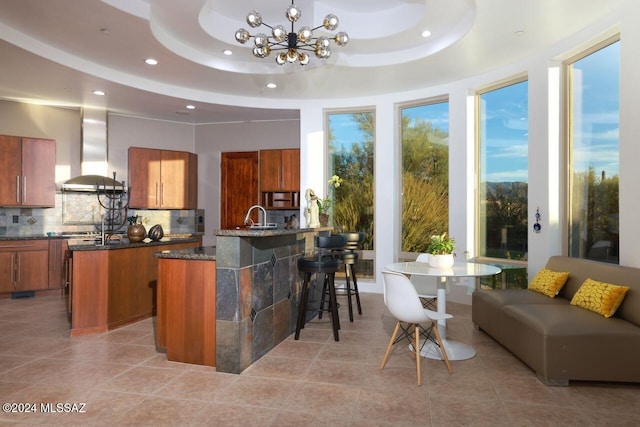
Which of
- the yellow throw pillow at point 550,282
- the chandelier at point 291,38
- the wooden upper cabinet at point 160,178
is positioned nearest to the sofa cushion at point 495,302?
the yellow throw pillow at point 550,282

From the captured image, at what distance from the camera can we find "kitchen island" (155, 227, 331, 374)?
3.25 metres

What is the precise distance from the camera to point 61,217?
22.1ft

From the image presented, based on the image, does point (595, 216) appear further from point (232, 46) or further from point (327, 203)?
point (232, 46)

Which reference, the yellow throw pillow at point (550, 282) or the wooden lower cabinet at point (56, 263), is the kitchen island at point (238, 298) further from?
the wooden lower cabinet at point (56, 263)

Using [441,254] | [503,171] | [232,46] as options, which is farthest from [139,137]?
[503,171]

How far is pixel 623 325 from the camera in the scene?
3041 mm

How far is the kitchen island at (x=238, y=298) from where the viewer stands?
128 inches

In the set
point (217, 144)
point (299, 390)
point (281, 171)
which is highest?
point (217, 144)

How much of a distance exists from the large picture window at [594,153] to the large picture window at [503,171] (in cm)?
60

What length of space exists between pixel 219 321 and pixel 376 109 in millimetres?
4428

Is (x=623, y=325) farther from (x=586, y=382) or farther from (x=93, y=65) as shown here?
(x=93, y=65)

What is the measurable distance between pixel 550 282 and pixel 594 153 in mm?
1435

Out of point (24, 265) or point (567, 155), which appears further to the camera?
point (24, 265)

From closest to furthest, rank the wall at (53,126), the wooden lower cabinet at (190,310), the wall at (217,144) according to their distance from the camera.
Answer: the wooden lower cabinet at (190,310), the wall at (53,126), the wall at (217,144)
